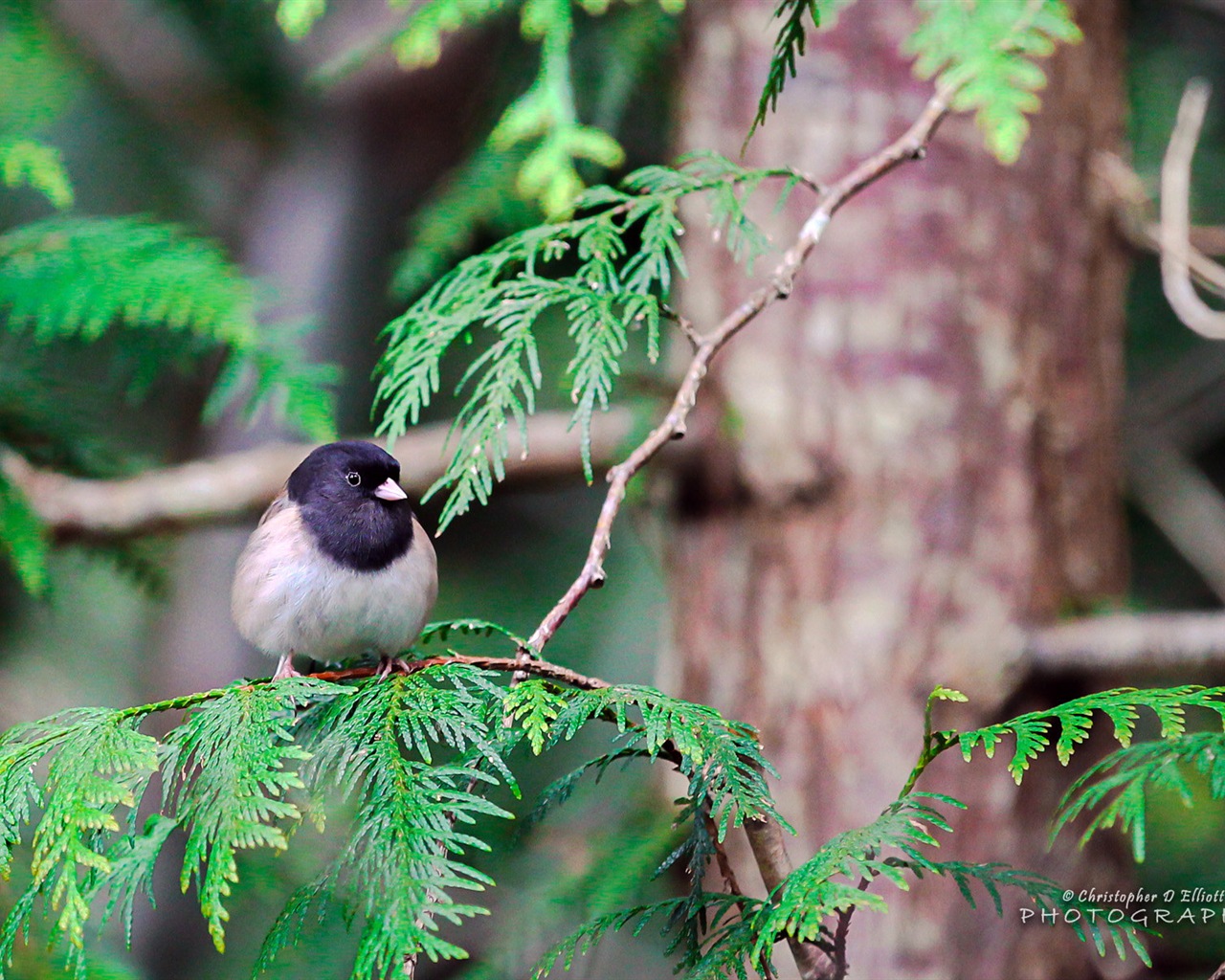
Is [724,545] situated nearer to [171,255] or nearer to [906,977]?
[906,977]

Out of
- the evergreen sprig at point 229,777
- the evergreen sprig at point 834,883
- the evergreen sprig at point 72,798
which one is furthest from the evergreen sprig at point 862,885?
the evergreen sprig at point 72,798

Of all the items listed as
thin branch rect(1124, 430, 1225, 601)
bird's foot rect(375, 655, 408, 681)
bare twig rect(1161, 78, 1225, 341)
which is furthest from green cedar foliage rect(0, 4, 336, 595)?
thin branch rect(1124, 430, 1225, 601)

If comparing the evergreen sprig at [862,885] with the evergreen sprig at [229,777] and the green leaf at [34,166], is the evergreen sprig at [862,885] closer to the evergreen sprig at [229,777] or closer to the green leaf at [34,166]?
the evergreen sprig at [229,777]

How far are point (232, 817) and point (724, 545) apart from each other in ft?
5.20

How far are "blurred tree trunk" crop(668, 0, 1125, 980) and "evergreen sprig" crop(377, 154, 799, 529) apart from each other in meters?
0.99

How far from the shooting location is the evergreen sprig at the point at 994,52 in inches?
45.6

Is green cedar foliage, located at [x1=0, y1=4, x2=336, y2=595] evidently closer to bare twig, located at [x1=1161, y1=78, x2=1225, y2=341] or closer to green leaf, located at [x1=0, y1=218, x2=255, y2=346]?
green leaf, located at [x1=0, y1=218, x2=255, y2=346]

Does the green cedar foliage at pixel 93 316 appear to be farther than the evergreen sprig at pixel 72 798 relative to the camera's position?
Yes

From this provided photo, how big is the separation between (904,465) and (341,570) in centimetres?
116

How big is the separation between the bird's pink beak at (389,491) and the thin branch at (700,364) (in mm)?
604

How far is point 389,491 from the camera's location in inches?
65.7

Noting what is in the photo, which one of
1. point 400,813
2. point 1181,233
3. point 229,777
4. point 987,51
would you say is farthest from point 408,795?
point 1181,233

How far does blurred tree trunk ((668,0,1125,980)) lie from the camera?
6.97 feet

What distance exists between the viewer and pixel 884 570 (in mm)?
2158
